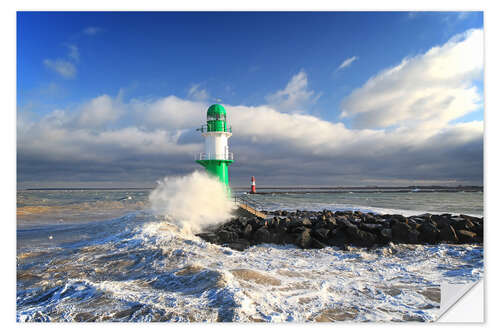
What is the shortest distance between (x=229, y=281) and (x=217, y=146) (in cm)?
740

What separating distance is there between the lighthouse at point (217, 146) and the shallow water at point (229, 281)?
4298 millimetres

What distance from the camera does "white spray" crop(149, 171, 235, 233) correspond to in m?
9.20

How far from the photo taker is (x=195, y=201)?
9734 mm

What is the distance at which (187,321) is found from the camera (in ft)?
8.71

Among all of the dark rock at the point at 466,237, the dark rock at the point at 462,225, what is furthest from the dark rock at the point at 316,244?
the dark rock at the point at 462,225

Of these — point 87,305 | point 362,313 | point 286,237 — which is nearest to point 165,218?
point 286,237

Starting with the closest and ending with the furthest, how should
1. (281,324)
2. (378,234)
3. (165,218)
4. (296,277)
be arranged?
(281,324) → (296,277) → (378,234) → (165,218)

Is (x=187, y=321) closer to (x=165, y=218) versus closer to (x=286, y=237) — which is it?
(x=286, y=237)

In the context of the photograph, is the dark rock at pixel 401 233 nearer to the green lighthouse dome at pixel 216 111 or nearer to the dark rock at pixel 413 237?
the dark rock at pixel 413 237

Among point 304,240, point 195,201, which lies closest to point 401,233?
point 304,240

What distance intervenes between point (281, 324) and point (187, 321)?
996 mm

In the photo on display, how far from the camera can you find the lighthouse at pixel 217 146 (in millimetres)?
10219

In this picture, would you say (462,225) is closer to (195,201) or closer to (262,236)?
(262,236)
